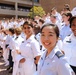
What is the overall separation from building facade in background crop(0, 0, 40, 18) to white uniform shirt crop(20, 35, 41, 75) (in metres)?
42.1

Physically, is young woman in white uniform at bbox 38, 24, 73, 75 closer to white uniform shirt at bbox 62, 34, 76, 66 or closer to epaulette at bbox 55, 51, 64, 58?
epaulette at bbox 55, 51, 64, 58

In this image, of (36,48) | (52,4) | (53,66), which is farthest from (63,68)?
(52,4)

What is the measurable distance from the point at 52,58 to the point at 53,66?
86mm

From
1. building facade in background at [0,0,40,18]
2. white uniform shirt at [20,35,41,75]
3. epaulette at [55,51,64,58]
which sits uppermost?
building facade in background at [0,0,40,18]

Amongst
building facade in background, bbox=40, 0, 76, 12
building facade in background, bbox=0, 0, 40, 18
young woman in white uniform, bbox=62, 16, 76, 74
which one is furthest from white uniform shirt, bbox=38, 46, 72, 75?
building facade in background, bbox=0, 0, 40, 18

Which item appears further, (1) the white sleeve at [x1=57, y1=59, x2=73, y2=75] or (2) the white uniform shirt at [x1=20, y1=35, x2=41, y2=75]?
(2) the white uniform shirt at [x1=20, y1=35, x2=41, y2=75]

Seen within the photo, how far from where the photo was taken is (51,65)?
7.72ft

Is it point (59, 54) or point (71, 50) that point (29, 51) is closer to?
point (71, 50)

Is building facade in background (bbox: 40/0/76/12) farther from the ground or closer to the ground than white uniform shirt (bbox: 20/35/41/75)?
farther from the ground

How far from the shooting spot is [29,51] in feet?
13.7

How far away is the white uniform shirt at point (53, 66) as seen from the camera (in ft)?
7.48

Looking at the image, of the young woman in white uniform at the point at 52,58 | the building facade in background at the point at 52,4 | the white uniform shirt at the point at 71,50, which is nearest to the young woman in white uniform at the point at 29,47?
the white uniform shirt at the point at 71,50

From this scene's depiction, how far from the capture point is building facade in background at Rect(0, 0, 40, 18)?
46.7 meters

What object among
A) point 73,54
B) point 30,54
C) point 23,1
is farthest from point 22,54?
point 23,1
